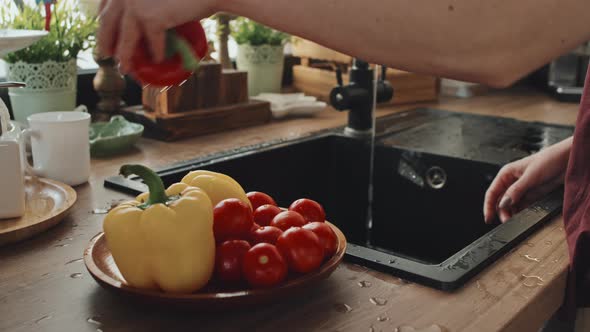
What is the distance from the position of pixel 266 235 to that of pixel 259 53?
1.36m

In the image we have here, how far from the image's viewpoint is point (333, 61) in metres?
2.25

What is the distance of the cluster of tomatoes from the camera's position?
69 centimetres

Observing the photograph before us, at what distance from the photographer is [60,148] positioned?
3.70 ft

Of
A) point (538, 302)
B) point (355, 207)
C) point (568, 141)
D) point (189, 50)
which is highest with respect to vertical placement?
point (189, 50)

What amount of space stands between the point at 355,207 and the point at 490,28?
3.67 ft

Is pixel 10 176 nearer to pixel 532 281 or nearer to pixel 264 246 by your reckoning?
pixel 264 246

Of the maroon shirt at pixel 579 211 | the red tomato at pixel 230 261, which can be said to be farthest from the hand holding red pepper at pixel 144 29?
the maroon shirt at pixel 579 211

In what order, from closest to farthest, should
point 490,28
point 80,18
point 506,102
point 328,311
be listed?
point 490,28, point 328,311, point 80,18, point 506,102

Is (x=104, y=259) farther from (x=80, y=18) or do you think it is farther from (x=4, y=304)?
(x=80, y=18)

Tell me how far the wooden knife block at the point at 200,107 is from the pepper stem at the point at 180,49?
0.90 meters

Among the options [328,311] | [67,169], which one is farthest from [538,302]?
[67,169]

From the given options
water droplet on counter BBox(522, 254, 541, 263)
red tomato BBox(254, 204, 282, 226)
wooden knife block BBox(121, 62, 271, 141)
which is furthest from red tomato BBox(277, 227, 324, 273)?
wooden knife block BBox(121, 62, 271, 141)

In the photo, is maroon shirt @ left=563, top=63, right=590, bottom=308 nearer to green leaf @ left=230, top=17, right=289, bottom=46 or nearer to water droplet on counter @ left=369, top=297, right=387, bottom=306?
water droplet on counter @ left=369, top=297, right=387, bottom=306

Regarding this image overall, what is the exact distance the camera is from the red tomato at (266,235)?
766mm
